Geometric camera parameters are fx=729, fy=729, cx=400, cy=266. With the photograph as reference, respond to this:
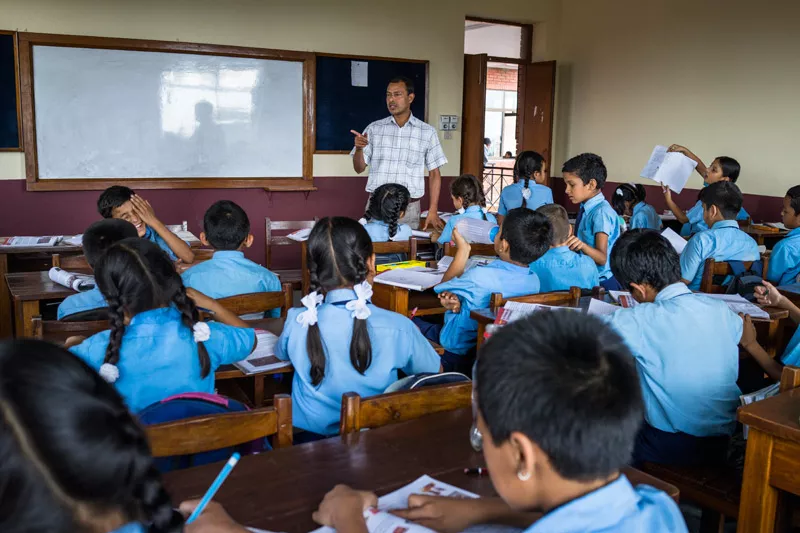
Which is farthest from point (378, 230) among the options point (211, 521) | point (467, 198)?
point (211, 521)

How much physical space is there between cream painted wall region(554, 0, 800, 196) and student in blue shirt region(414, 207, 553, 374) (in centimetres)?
378

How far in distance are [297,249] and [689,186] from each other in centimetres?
348

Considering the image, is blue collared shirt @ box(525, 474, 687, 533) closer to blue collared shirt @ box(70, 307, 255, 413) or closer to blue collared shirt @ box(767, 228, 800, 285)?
blue collared shirt @ box(70, 307, 255, 413)

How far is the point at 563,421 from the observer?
2.68 ft

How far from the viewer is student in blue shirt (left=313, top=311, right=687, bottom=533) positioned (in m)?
0.82

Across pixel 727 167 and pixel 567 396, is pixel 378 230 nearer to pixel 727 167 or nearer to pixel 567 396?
pixel 727 167

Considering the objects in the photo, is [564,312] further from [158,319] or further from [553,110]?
[553,110]

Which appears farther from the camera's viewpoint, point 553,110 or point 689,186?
A: point 553,110

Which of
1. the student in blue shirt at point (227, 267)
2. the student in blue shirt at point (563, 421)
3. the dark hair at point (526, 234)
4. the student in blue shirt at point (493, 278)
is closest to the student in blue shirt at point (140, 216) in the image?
the student in blue shirt at point (227, 267)

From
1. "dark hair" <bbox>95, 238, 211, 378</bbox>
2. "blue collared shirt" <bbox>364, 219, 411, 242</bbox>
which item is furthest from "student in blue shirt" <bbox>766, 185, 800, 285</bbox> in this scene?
"dark hair" <bbox>95, 238, 211, 378</bbox>

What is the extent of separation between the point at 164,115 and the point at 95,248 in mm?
3388

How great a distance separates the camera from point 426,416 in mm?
1448

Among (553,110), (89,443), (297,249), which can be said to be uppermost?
(553,110)

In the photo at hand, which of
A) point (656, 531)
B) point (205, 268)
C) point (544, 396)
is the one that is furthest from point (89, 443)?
point (205, 268)
